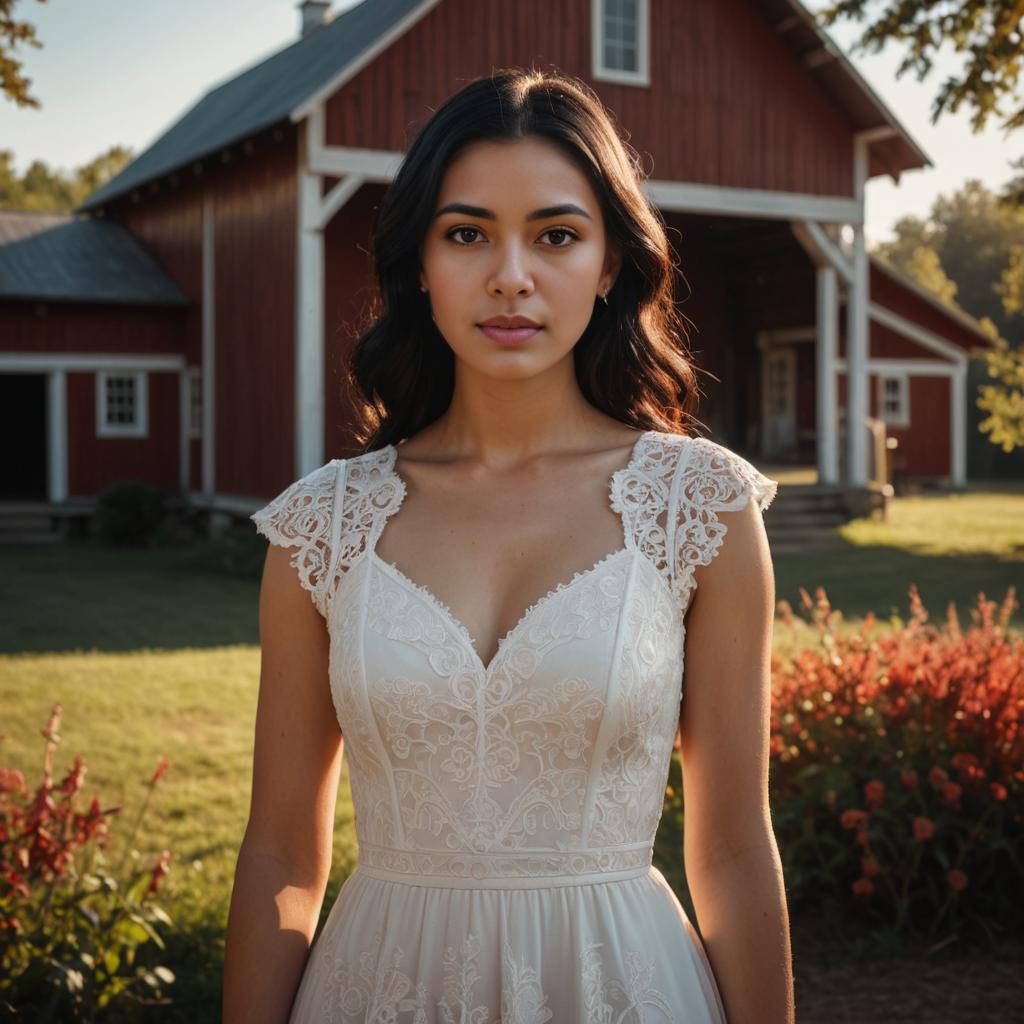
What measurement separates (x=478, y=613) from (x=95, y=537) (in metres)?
19.4

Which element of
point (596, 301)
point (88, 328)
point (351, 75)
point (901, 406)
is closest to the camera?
point (596, 301)

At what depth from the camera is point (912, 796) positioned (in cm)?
515

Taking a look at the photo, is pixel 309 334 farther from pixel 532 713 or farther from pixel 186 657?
pixel 532 713

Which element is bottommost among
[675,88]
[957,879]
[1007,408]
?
[957,879]

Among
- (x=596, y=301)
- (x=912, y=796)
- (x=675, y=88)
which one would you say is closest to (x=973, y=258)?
(x=675, y=88)

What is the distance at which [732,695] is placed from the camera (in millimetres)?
2074

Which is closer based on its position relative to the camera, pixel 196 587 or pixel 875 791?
pixel 875 791

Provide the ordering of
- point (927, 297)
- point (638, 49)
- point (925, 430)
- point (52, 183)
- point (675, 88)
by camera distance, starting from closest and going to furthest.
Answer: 1. point (638, 49)
2. point (675, 88)
3. point (927, 297)
4. point (925, 430)
5. point (52, 183)

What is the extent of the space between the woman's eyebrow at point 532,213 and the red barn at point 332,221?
36.4 ft

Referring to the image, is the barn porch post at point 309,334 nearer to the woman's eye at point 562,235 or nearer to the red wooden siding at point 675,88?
the red wooden siding at point 675,88

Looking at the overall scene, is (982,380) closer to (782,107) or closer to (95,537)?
(782,107)

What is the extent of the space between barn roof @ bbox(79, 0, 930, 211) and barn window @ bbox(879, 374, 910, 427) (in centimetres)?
1080

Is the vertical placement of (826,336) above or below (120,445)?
Result: above

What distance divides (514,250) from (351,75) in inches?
559
